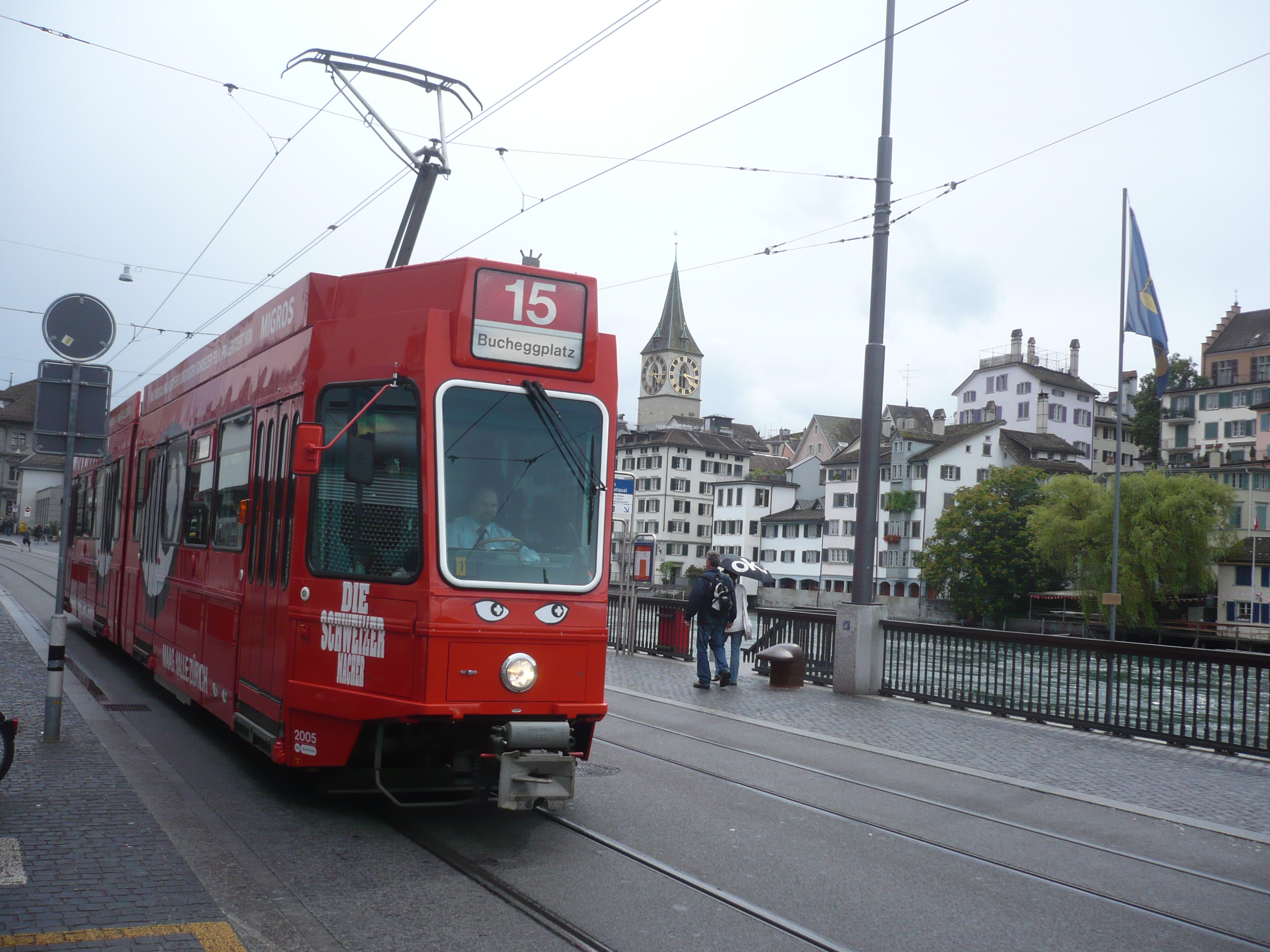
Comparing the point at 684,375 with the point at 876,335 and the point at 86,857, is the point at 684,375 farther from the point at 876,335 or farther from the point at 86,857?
the point at 86,857

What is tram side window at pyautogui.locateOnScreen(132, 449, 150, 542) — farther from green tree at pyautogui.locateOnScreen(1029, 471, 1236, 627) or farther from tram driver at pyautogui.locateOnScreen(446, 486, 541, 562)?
green tree at pyautogui.locateOnScreen(1029, 471, 1236, 627)

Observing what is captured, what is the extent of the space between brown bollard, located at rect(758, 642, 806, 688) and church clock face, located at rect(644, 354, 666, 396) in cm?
13593

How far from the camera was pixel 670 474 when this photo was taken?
120438mm

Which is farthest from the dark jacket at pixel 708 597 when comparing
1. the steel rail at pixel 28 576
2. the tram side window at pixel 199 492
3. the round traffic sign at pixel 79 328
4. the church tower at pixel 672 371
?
the church tower at pixel 672 371

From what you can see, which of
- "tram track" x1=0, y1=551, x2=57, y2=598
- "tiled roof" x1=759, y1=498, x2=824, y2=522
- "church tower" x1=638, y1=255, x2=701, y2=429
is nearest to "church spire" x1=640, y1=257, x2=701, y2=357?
"church tower" x1=638, y1=255, x2=701, y2=429

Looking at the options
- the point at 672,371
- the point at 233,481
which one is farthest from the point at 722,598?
the point at 672,371

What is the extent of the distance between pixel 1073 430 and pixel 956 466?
15.8m

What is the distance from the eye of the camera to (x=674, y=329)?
153875 mm

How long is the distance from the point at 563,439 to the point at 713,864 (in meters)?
2.58

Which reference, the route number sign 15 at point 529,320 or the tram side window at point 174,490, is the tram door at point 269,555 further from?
the tram side window at point 174,490

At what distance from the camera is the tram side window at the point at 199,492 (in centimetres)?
977

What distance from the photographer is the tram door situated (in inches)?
298

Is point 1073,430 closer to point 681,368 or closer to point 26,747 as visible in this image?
point 681,368

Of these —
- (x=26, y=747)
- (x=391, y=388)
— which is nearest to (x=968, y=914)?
(x=391, y=388)
